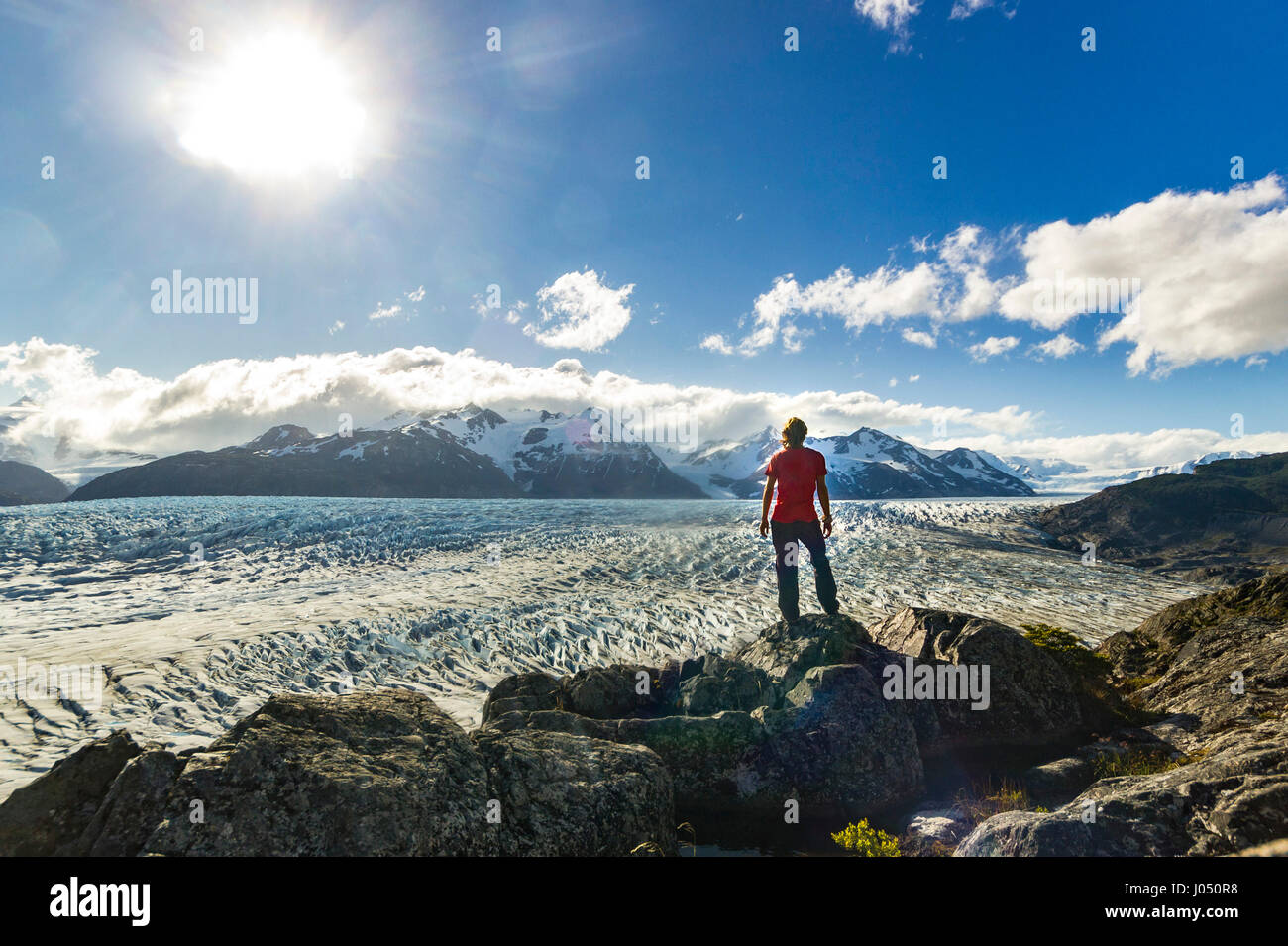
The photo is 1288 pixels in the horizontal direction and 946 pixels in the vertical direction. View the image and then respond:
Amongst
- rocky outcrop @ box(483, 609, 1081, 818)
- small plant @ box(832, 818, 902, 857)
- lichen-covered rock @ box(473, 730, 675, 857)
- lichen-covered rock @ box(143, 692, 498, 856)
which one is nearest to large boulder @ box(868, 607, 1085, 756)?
rocky outcrop @ box(483, 609, 1081, 818)

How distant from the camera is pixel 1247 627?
34.3 feet

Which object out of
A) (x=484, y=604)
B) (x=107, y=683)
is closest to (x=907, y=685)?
(x=484, y=604)

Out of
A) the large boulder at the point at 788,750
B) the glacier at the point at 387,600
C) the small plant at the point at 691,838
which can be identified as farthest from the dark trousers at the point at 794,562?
the glacier at the point at 387,600

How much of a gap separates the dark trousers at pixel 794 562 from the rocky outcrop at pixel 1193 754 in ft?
13.5

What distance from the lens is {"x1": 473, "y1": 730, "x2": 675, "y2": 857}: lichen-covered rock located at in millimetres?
5391

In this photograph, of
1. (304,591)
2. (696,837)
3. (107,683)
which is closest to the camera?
(696,837)

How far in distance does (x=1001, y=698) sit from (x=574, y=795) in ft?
25.1

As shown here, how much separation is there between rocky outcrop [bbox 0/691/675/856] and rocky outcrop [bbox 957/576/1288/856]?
3962 millimetres

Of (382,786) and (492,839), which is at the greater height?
(382,786)

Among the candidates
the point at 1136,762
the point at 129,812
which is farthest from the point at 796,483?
the point at 129,812

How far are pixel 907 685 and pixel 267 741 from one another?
9.16m

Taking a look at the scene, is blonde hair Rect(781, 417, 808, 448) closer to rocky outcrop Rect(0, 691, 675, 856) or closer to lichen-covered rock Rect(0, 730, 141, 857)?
rocky outcrop Rect(0, 691, 675, 856)
